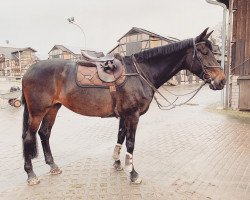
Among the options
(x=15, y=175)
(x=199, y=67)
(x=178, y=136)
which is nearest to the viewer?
(x=199, y=67)

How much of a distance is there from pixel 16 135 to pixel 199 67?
6.08m

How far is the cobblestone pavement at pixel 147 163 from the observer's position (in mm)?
4352

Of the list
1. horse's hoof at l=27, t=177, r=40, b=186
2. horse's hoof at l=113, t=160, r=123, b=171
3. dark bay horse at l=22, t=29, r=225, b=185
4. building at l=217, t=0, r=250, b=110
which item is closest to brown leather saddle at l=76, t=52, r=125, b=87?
dark bay horse at l=22, t=29, r=225, b=185

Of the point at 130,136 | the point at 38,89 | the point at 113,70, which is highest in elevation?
the point at 113,70

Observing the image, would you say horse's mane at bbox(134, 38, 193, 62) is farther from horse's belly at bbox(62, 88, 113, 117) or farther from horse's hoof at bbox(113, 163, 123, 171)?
horse's hoof at bbox(113, 163, 123, 171)

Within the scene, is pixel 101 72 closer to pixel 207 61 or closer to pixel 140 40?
pixel 207 61

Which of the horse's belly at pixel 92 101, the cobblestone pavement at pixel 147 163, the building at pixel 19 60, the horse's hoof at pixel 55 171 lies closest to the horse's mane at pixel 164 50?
the horse's belly at pixel 92 101

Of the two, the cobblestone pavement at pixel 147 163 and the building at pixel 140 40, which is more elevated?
the building at pixel 140 40

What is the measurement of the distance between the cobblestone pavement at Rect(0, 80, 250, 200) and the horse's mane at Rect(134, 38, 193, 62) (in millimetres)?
2199

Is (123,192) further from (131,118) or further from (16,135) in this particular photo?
(16,135)

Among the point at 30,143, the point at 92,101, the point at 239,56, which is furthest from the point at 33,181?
the point at 239,56

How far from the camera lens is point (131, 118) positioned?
463cm

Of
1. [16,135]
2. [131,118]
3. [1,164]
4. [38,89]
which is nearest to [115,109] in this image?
[131,118]

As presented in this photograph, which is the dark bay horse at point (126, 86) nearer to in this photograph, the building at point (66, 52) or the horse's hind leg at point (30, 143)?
the horse's hind leg at point (30, 143)
